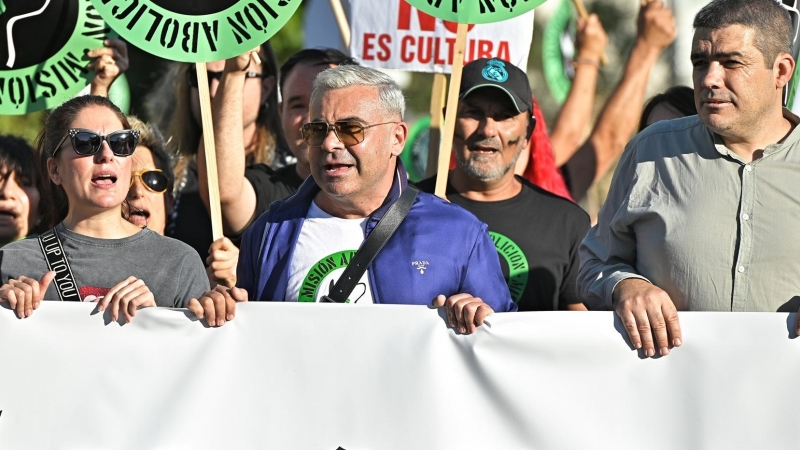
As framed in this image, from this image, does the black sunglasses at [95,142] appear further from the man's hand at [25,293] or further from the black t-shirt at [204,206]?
the black t-shirt at [204,206]

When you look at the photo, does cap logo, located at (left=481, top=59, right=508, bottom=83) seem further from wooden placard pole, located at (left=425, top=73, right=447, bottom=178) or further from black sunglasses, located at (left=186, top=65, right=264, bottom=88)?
black sunglasses, located at (left=186, top=65, right=264, bottom=88)

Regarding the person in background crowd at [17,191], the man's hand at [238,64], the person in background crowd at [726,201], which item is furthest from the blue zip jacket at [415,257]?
the person in background crowd at [17,191]

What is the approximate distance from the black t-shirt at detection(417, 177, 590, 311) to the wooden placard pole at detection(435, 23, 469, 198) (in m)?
0.34

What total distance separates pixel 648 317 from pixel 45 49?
3391 mm

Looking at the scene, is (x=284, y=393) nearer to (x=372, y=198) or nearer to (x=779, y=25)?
(x=372, y=198)

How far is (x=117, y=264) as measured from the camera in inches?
152

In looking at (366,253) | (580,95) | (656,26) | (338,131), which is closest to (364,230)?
(366,253)

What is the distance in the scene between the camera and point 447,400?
3.63 meters

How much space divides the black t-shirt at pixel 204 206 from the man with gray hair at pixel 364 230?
1343 millimetres

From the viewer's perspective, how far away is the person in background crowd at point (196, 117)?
5957mm

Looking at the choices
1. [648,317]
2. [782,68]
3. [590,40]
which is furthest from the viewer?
[590,40]

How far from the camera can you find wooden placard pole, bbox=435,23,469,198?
476 centimetres

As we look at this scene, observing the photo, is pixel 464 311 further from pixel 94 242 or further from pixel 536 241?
pixel 536 241

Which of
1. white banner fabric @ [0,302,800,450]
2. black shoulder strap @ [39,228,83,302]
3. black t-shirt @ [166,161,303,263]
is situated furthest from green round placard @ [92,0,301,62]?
white banner fabric @ [0,302,800,450]
